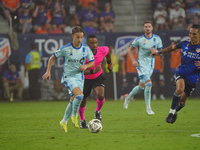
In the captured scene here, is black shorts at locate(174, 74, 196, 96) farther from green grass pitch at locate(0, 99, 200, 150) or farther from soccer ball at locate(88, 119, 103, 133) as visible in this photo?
soccer ball at locate(88, 119, 103, 133)

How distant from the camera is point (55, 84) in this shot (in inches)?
810

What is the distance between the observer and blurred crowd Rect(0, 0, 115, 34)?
21612 millimetres

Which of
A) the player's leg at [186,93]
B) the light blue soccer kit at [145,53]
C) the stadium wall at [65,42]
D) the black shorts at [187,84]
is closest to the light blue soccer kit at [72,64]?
the black shorts at [187,84]

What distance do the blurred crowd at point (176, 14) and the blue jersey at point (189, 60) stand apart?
12.1m

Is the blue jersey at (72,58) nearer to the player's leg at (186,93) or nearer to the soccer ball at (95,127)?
the soccer ball at (95,127)

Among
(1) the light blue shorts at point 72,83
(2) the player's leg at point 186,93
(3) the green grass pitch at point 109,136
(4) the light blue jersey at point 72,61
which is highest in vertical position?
(4) the light blue jersey at point 72,61

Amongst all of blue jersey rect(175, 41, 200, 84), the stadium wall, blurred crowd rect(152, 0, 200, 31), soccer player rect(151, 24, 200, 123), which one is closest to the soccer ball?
soccer player rect(151, 24, 200, 123)

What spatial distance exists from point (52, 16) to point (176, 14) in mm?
6112

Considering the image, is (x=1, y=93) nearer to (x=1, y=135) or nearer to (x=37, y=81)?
(x=37, y=81)

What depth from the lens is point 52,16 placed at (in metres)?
22.1

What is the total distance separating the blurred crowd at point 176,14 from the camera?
21.9 meters

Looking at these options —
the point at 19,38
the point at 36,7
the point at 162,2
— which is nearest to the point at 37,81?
the point at 19,38

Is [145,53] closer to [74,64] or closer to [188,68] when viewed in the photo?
[188,68]

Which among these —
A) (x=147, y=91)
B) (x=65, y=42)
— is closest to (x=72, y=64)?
(x=147, y=91)
